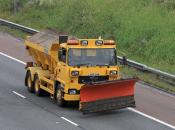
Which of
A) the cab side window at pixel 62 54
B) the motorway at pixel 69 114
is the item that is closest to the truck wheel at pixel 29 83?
the motorway at pixel 69 114

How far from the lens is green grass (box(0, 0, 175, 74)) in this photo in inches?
1298

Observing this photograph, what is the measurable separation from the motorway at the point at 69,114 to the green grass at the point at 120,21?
5.76 meters

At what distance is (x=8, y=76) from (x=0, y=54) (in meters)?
5.03

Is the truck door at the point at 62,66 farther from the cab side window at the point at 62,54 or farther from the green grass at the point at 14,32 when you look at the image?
the green grass at the point at 14,32

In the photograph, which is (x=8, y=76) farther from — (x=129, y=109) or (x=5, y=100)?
(x=129, y=109)

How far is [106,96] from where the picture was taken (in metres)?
22.1

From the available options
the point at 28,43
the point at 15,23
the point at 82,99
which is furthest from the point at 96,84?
the point at 15,23

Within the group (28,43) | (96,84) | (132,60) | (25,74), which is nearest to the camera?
(96,84)

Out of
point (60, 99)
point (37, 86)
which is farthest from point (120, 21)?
point (60, 99)

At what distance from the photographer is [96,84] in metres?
21.7

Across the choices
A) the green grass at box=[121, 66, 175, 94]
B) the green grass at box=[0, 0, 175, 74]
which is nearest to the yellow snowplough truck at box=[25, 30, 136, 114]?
the green grass at box=[121, 66, 175, 94]

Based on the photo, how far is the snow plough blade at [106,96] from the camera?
2175 centimetres

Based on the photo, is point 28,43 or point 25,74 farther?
point 25,74

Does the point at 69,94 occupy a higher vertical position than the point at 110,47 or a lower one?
lower
